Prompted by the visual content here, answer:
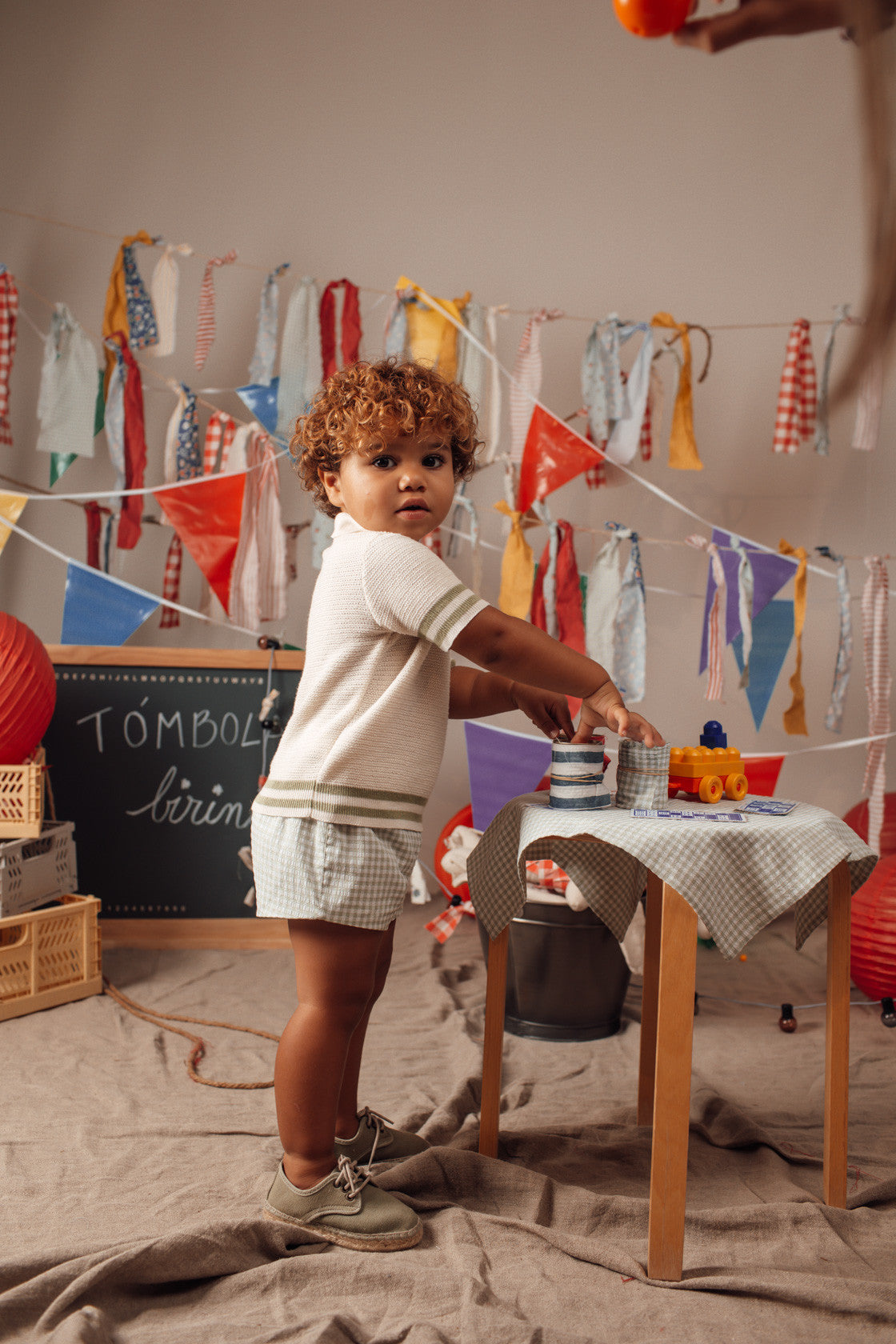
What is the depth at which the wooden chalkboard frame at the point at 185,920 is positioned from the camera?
103 inches

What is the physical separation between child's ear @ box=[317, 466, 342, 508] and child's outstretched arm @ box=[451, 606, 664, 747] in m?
0.31

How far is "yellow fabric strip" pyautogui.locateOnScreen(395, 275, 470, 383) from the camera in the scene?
278 cm

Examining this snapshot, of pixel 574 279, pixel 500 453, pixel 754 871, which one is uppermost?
pixel 574 279

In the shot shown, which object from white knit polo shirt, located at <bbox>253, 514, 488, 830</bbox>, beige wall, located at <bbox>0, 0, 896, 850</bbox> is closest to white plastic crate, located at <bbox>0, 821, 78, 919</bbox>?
beige wall, located at <bbox>0, 0, 896, 850</bbox>

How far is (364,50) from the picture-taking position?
3.35 metres

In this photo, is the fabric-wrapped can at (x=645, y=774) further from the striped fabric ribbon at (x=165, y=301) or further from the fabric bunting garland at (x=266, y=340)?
the striped fabric ribbon at (x=165, y=301)

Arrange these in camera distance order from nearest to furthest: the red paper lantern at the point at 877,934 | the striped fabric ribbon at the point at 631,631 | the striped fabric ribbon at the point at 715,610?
the red paper lantern at the point at 877,934 → the striped fabric ribbon at the point at 715,610 → the striped fabric ribbon at the point at 631,631

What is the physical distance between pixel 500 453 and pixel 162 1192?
229 centimetres

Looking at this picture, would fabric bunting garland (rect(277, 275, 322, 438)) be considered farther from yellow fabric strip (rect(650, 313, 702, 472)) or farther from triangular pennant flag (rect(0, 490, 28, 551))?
yellow fabric strip (rect(650, 313, 702, 472))

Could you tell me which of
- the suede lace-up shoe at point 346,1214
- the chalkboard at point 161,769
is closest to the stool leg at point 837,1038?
the suede lace-up shoe at point 346,1214

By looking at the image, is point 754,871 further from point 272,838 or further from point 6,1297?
point 6,1297

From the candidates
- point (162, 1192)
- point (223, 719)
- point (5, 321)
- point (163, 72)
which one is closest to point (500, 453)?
point (223, 719)

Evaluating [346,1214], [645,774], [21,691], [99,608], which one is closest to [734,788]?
[645,774]

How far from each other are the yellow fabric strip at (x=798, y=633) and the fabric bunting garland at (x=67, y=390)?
194cm
